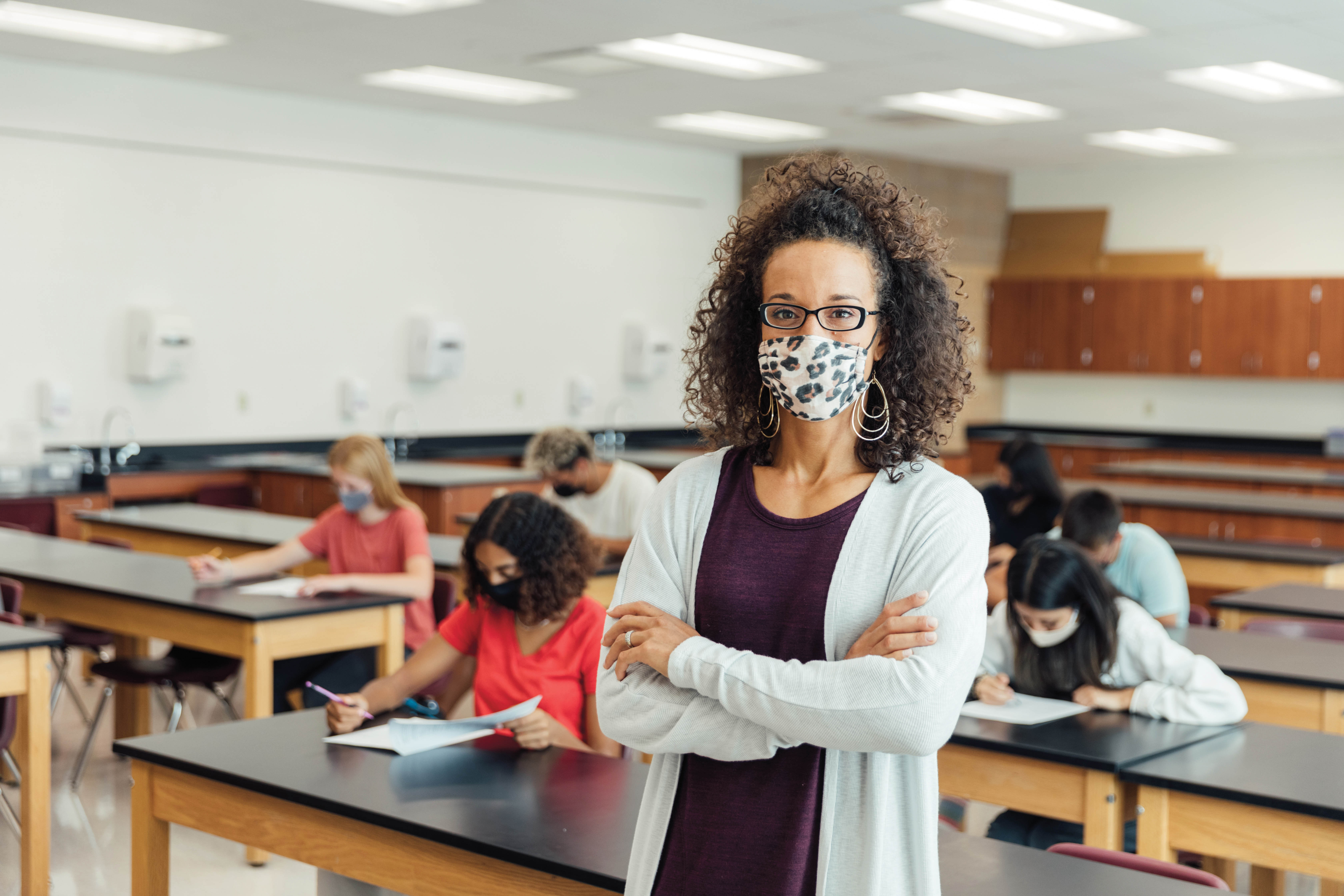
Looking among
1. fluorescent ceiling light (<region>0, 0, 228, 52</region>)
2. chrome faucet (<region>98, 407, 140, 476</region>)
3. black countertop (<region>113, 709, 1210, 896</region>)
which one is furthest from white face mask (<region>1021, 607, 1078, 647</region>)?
chrome faucet (<region>98, 407, 140, 476</region>)

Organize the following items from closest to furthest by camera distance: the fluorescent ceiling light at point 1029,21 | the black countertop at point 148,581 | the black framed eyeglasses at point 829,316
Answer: the black framed eyeglasses at point 829,316 < the black countertop at point 148,581 < the fluorescent ceiling light at point 1029,21

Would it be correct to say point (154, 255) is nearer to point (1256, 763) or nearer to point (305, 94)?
point (305, 94)

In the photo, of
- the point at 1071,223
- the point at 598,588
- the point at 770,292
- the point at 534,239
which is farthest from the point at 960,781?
the point at 1071,223

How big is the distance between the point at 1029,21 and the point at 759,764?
5.41m

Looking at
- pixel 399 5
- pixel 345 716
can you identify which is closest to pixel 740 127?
pixel 399 5

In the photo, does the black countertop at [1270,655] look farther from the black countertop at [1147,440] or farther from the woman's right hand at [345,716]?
the black countertop at [1147,440]

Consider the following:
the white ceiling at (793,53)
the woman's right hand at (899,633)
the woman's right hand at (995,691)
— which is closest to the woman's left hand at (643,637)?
the woman's right hand at (899,633)

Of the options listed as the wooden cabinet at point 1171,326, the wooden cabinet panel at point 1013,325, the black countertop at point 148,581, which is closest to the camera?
the black countertop at point 148,581

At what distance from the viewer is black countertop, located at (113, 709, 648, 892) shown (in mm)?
1941

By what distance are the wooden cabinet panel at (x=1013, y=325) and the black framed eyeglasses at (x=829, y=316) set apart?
10.4m

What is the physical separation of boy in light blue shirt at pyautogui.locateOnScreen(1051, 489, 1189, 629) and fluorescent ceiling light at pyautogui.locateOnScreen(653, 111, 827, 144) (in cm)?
503

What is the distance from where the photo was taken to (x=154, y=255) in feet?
25.3

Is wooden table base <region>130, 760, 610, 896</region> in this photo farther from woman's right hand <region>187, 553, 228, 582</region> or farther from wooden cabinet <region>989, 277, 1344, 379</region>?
A: wooden cabinet <region>989, 277, 1344, 379</region>

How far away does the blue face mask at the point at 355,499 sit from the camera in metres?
4.41
